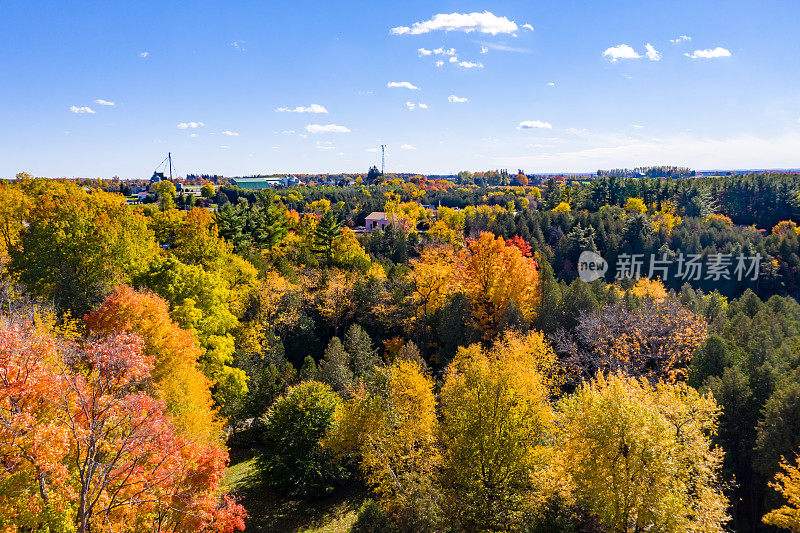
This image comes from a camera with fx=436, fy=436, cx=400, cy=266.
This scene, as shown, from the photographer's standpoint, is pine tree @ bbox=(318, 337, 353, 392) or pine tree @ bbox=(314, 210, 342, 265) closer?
pine tree @ bbox=(318, 337, 353, 392)

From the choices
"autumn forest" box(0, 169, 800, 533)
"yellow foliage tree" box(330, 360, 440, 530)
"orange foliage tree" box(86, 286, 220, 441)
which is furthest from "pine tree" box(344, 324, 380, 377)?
"orange foliage tree" box(86, 286, 220, 441)

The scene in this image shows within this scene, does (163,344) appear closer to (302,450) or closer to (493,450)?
(302,450)

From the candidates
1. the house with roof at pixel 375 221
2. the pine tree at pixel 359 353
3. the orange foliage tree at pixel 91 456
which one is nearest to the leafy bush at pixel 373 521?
the orange foliage tree at pixel 91 456

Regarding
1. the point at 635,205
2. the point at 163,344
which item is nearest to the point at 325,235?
the point at 163,344

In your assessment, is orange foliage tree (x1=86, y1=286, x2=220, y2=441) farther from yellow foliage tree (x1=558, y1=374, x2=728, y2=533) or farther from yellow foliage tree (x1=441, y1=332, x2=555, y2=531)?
yellow foliage tree (x1=558, y1=374, x2=728, y2=533)

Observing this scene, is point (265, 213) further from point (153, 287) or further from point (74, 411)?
point (74, 411)

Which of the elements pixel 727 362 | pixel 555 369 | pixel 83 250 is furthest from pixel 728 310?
pixel 83 250

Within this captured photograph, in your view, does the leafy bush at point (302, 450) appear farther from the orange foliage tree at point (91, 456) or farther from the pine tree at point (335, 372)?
the orange foliage tree at point (91, 456)
